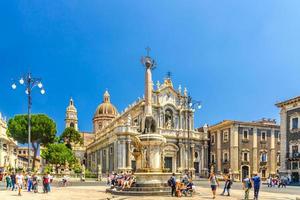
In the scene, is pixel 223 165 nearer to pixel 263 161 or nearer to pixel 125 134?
pixel 263 161

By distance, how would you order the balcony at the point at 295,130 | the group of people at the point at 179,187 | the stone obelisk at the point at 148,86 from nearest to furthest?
the group of people at the point at 179,187
the stone obelisk at the point at 148,86
the balcony at the point at 295,130

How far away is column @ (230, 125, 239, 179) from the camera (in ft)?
210

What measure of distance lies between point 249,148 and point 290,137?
1629cm

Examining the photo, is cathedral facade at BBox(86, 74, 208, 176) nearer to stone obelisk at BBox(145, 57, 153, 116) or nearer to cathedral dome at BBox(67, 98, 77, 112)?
stone obelisk at BBox(145, 57, 153, 116)

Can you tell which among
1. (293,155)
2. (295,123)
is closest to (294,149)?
(293,155)

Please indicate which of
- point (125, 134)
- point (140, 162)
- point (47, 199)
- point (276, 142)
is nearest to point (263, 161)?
point (276, 142)

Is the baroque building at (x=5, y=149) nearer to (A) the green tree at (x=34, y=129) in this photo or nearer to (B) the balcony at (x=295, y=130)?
(A) the green tree at (x=34, y=129)

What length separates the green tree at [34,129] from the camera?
228 ft

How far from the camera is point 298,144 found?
157 ft

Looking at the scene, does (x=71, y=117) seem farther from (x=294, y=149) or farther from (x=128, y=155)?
(x=294, y=149)

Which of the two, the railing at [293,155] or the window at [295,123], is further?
the window at [295,123]

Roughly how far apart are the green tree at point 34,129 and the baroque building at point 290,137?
40.7m

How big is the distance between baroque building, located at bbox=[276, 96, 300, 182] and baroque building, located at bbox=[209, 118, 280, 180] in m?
13.6

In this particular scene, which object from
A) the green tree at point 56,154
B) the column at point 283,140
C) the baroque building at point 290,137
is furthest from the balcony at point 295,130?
the green tree at point 56,154
